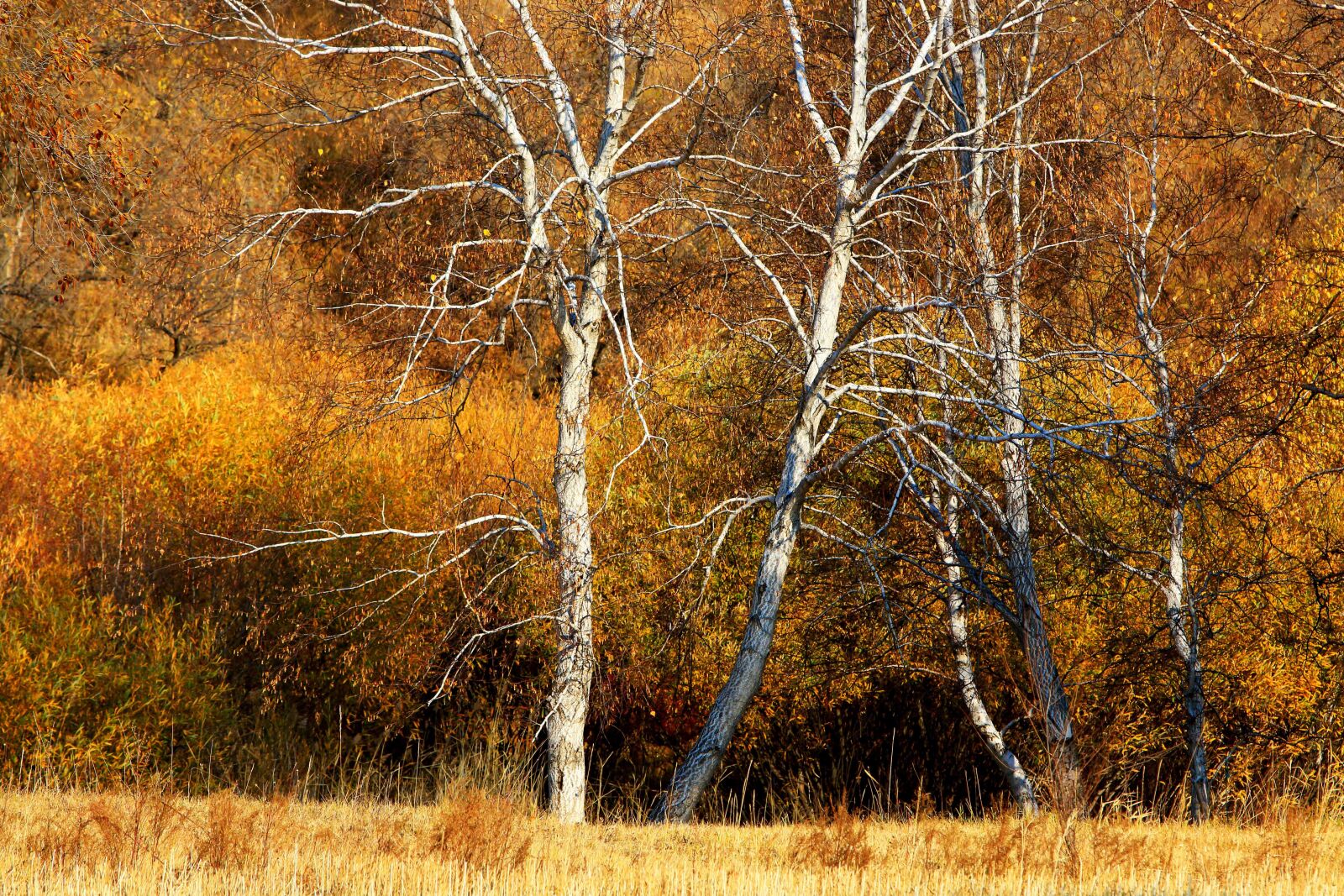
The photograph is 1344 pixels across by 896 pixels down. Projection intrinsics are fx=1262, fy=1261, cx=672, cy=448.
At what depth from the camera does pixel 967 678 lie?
36.8ft

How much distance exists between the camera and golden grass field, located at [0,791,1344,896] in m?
5.74

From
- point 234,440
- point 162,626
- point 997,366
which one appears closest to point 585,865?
point 997,366

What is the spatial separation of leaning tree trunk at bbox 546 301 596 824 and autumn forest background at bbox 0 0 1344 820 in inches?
10.3

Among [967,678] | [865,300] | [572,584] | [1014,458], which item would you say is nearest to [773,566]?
[572,584]

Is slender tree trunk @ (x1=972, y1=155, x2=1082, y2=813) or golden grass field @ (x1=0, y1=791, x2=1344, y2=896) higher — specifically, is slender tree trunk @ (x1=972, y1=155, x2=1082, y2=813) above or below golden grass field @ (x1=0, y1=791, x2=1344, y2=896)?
above

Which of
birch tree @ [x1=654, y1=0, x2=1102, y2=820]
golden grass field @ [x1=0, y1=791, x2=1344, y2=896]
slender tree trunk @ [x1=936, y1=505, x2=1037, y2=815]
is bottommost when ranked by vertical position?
golden grass field @ [x1=0, y1=791, x2=1344, y2=896]

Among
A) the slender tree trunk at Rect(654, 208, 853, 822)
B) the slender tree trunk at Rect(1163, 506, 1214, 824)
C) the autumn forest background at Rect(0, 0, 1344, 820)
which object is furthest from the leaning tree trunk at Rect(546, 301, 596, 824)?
the slender tree trunk at Rect(1163, 506, 1214, 824)

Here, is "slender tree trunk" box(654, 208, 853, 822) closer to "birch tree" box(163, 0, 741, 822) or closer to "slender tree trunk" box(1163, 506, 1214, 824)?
"birch tree" box(163, 0, 741, 822)

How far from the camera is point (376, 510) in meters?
15.9

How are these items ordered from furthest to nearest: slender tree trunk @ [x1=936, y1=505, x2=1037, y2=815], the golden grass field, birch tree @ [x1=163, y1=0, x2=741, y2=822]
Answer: slender tree trunk @ [x1=936, y1=505, x2=1037, y2=815] → birch tree @ [x1=163, y1=0, x2=741, y2=822] → the golden grass field

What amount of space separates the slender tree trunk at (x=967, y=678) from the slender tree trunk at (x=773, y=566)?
161cm

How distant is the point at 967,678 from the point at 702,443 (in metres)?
4.27

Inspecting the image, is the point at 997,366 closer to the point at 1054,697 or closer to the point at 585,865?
the point at 1054,697

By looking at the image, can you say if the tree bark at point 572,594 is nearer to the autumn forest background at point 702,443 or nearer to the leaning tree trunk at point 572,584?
the leaning tree trunk at point 572,584
